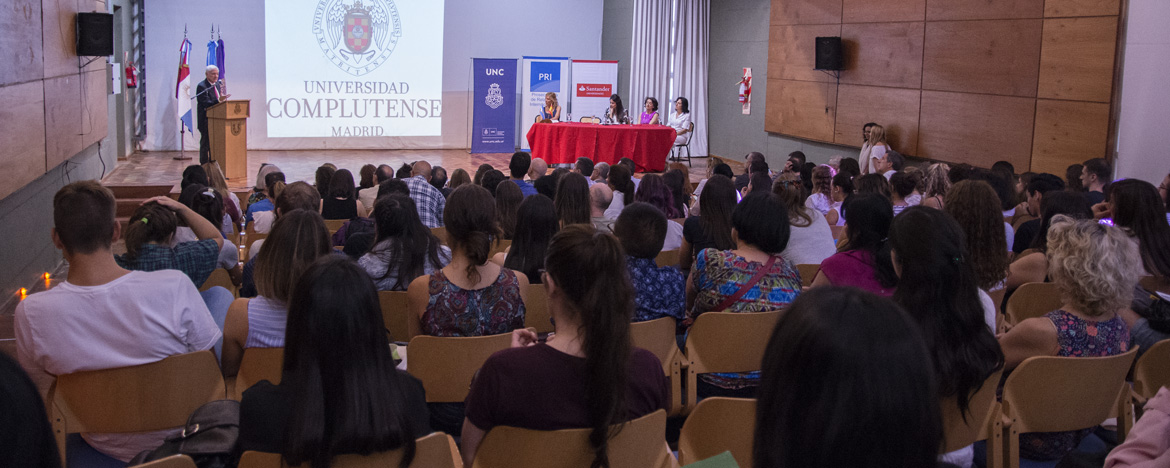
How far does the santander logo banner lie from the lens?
1441 cm

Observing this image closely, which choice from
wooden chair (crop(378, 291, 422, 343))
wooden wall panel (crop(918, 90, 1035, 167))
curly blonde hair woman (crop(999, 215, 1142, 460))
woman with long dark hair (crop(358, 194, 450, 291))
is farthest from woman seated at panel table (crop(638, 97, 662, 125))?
curly blonde hair woman (crop(999, 215, 1142, 460))

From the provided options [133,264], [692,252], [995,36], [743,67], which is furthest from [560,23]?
[133,264]

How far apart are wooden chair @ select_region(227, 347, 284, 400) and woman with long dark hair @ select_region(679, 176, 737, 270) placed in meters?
2.15

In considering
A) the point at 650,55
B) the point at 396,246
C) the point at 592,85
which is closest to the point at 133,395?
the point at 396,246

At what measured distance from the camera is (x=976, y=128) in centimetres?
886

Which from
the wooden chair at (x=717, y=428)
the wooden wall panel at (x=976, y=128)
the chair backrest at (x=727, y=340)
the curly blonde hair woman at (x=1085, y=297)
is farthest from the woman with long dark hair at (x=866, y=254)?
the wooden wall panel at (x=976, y=128)

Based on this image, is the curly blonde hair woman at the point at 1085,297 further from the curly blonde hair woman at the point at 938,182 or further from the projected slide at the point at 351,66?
the projected slide at the point at 351,66

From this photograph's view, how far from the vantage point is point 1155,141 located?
6766mm

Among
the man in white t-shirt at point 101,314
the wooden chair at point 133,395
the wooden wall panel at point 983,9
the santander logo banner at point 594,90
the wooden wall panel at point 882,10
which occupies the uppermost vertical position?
the wooden wall panel at point 882,10

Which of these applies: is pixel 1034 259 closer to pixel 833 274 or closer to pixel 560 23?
pixel 833 274

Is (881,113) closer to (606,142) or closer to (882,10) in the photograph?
(882,10)

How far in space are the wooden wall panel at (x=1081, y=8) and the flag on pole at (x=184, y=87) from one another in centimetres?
1104

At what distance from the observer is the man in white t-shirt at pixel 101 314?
227 cm

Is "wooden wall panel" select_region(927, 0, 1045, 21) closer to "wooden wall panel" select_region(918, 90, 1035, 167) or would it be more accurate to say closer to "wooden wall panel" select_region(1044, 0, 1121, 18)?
"wooden wall panel" select_region(1044, 0, 1121, 18)
